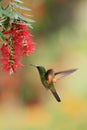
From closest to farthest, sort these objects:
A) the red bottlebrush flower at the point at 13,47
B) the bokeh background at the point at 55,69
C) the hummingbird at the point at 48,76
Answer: the red bottlebrush flower at the point at 13,47 < the hummingbird at the point at 48,76 < the bokeh background at the point at 55,69

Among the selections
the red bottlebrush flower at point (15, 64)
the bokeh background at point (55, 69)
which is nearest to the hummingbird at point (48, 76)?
the red bottlebrush flower at point (15, 64)

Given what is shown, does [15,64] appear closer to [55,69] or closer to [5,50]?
[5,50]

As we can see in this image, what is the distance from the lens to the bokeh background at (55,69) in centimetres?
771

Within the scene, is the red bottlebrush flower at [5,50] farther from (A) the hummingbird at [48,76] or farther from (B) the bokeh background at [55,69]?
(B) the bokeh background at [55,69]

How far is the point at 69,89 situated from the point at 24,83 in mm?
568

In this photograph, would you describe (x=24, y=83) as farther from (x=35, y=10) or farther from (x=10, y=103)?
(x=35, y=10)

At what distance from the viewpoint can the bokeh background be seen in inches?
303

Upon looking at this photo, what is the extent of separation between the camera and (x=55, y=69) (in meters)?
8.16

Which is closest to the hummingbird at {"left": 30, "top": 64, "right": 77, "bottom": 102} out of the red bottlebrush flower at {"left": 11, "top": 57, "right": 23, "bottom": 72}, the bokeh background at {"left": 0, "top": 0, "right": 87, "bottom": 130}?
the red bottlebrush flower at {"left": 11, "top": 57, "right": 23, "bottom": 72}

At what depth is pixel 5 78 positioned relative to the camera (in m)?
8.12

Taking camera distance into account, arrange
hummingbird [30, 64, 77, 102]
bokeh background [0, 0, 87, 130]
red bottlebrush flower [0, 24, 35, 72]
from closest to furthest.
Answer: red bottlebrush flower [0, 24, 35, 72] → hummingbird [30, 64, 77, 102] → bokeh background [0, 0, 87, 130]

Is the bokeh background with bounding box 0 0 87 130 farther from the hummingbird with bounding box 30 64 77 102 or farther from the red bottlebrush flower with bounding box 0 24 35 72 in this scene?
the red bottlebrush flower with bounding box 0 24 35 72

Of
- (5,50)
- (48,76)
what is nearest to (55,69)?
(48,76)

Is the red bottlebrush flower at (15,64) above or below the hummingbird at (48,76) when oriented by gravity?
below
